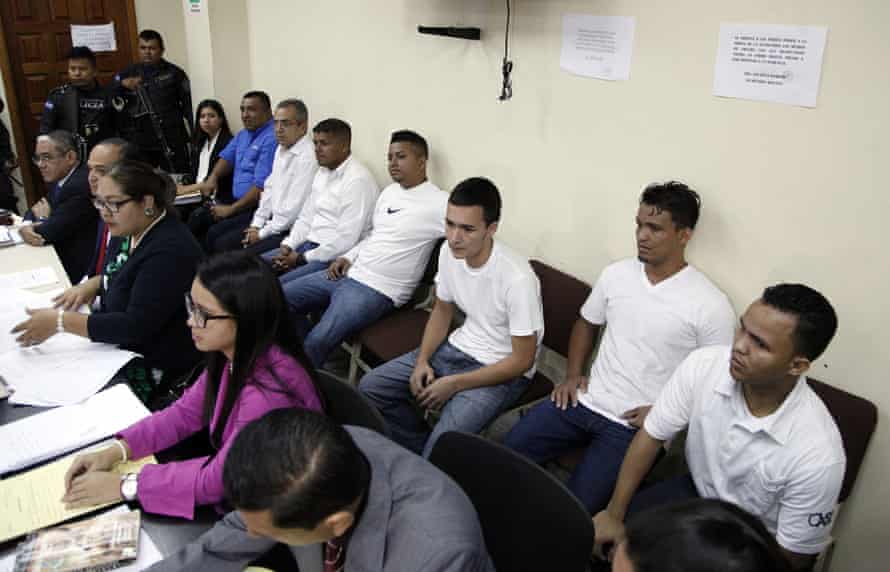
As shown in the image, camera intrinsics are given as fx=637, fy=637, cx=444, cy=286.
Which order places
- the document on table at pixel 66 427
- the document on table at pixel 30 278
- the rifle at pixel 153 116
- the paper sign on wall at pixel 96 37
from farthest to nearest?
the paper sign on wall at pixel 96 37 → the rifle at pixel 153 116 → the document on table at pixel 30 278 → the document on table at pixel 66 427

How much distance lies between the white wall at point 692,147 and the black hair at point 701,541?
1.21 meters

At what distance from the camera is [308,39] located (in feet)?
13.1

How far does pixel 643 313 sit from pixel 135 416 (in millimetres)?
1523

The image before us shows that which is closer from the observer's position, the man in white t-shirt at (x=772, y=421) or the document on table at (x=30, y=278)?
the man in white t-shirt at (x=772, y=421)

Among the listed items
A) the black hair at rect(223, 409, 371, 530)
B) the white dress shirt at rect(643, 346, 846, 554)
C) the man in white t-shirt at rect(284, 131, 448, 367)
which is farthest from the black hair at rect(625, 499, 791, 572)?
the man in white t-shirt at rect(284, 131, 448, 367)

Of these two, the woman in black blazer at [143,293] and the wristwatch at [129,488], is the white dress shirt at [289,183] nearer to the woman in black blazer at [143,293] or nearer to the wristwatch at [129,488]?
the woman in black blazer at [143,293]

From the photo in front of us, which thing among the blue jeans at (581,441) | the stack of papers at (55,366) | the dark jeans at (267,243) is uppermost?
the stack of papers at (55,366)

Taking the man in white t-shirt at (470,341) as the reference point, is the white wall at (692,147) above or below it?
above

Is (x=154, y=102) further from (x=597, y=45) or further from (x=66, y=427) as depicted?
(x=66, y=427)

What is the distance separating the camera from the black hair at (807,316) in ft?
4.86

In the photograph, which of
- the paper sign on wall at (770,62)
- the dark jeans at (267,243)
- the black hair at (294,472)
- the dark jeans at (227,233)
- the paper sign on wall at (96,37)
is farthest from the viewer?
the paper sign on wall at (96,37)

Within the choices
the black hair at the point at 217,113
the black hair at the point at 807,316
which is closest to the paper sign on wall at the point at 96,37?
the black hair at the point at 217,113

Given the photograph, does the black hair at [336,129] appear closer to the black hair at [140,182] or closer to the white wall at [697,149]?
the white wall at [697,149]

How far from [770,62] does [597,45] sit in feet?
2.07
